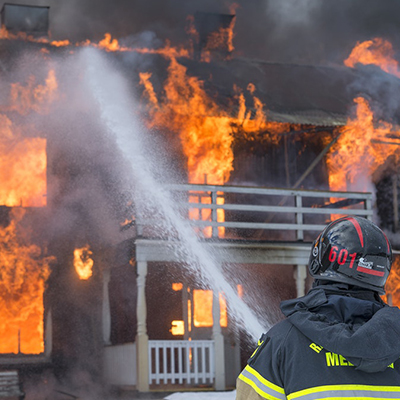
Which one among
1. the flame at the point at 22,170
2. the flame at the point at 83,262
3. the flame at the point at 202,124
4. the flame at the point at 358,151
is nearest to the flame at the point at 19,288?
the flame at the point at 22,170

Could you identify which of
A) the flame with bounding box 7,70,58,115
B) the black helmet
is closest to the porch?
the flame with bounding box 7,70,58,115

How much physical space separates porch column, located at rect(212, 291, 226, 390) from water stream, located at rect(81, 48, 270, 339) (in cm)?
40

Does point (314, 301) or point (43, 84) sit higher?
point (43, 84)

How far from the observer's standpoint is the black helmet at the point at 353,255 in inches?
95.2

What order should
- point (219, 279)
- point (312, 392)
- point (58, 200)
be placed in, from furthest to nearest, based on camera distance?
point (58, 200) → point (219, 279) → point (312, 392)

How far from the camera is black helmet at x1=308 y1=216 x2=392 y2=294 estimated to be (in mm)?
2418

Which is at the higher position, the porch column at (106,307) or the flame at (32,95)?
the flame at (32,95)

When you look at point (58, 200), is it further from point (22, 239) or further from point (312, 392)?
point (312, 392)

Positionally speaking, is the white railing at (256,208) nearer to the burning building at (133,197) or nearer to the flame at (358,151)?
the burning building at (133,197)

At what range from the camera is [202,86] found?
16.6 metres

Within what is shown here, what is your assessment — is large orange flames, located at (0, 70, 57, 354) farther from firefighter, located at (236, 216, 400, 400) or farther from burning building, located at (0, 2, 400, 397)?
firefighter, located at (236, 216, 400, 400)

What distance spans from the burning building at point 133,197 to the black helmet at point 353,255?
469 inches

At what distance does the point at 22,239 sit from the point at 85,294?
183 centimetres

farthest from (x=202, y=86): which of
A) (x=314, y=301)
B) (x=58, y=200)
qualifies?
(x=314, y=301)
